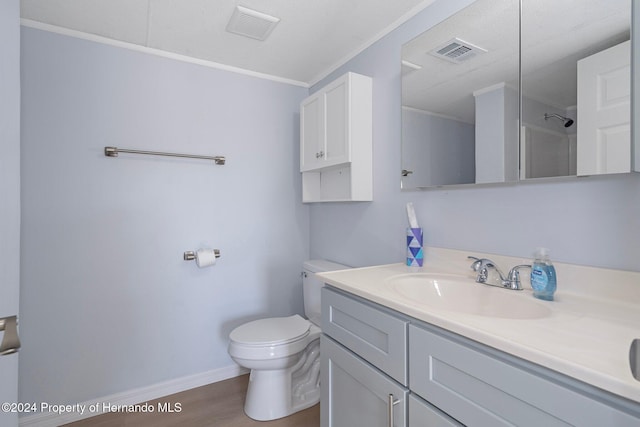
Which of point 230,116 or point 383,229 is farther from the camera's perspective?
point 230,116

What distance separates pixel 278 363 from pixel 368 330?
80 centimetres

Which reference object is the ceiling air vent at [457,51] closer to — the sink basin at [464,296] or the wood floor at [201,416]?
the sink basin at [464,296]

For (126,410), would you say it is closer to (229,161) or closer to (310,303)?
(310,303)

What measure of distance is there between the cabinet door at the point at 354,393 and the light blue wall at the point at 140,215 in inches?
A: 42.8

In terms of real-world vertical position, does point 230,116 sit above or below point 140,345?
above

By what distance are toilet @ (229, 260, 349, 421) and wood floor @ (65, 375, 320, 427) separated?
0.05m

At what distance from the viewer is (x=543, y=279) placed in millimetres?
921

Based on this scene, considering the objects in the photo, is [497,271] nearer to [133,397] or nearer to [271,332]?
[271,332]

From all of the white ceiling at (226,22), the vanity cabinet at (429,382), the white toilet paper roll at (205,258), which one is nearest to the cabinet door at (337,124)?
the white ceiling at (226,22)

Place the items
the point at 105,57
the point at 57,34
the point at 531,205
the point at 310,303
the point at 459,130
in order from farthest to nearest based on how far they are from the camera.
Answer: the point at 310,303
the point at 105,57
the point at 57,34
the point at 459,130
the point at 531,205

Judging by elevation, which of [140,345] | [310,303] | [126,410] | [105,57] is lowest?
[126,410]

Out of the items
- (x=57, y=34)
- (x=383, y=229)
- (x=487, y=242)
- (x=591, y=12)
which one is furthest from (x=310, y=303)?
(x=57, y=34)

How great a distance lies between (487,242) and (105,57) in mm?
2173

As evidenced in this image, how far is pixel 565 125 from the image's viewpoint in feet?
3.18
